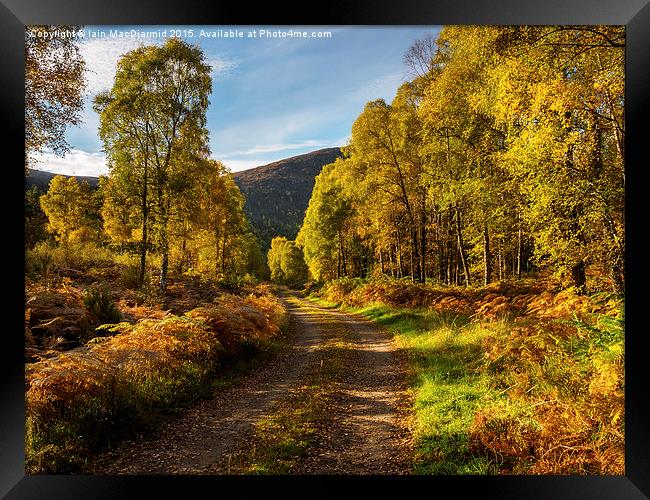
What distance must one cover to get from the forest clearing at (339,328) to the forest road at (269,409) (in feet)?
0.12

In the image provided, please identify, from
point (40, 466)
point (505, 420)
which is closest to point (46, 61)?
point (40, 466)

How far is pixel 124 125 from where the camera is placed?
9.64m

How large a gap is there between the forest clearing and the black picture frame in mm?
202

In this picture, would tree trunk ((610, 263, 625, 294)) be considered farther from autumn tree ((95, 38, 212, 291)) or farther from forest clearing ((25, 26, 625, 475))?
autumn tree ((95, 38, 212, 291))

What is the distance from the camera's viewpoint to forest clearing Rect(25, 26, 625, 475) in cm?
390

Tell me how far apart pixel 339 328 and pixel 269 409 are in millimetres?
8176

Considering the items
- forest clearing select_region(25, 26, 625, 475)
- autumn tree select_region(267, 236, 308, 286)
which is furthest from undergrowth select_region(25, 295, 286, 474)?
autumn tree select_region(267, 236, 308, 286)

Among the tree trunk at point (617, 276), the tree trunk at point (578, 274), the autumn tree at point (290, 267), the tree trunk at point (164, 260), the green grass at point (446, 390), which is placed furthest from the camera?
the autumn tree at point (290, 267)

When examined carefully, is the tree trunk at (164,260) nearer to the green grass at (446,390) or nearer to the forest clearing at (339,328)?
the forest clearing at (339,328)

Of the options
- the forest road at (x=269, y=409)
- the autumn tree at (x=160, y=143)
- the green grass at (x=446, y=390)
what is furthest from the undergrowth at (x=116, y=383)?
the autumn tree at (x=160, y=143)

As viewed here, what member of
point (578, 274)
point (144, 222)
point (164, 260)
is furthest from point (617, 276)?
point (144, 222)

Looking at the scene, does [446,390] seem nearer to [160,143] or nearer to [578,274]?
[578,274]
